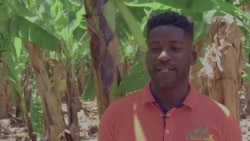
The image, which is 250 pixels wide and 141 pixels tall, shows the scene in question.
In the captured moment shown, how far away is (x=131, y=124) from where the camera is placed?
5.82 ft

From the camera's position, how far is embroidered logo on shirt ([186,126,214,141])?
1726mm

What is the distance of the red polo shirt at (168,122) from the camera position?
1.74 m

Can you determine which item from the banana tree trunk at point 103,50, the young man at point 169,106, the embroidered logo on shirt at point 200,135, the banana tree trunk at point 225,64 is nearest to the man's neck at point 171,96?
the young man at point 169,106

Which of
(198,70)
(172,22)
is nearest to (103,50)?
(172,22)

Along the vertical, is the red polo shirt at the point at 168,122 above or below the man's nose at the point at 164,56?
below

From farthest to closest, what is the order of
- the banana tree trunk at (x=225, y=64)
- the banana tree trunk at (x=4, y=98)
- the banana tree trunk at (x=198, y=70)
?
the banana tree trunk at (x=4, y=98)
the banana tree trunk at (x=198, y=70)
the banana tree trunk at (x=225, y=64)

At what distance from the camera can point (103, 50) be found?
7.34 ft

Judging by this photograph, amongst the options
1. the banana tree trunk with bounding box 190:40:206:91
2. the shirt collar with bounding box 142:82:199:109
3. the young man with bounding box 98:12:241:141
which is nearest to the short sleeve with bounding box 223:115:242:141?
the young man with bounding box 98:12:241:141

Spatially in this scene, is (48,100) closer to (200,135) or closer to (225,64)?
(225,64)

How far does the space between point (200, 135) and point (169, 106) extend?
141mm

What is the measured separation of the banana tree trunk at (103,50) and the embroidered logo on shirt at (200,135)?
22.4 inches

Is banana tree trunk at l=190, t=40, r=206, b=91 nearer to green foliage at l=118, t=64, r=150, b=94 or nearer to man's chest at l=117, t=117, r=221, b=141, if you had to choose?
green foliage at l=118, t=64, r=150, b=94

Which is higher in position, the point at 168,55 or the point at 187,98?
the point at 168,55

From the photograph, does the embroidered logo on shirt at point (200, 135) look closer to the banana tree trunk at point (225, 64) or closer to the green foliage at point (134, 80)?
the green foliage at point (134, 80)
